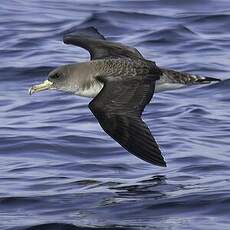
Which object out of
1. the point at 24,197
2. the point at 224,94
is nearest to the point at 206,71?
the point at 224,94

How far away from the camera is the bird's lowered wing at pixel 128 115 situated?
363 inches

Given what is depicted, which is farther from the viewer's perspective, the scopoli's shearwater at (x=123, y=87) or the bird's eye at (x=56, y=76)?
the bird's eye at (x=56, y=76)

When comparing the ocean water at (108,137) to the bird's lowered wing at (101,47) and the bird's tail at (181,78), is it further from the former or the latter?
the bird's lowered wing at (101,47)

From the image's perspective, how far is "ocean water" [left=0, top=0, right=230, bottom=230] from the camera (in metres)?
9.23

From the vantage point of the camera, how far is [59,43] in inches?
655

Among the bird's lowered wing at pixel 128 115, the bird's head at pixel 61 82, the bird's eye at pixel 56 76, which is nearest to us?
the bird's lowered wing at pixel 128 115

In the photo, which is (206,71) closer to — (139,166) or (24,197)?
(139,166)

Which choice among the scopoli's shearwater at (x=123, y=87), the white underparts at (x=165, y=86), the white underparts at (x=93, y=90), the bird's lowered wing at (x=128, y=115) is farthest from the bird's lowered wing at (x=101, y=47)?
the bird's lowered wing at (x=128, y=115)

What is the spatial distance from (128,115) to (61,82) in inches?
50.4

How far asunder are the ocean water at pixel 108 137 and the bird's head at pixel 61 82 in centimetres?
72

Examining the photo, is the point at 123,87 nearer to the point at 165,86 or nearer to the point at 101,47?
the point at 165,86

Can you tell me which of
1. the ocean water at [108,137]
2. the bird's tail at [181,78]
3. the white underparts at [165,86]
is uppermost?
the bird's tail at [181,78]

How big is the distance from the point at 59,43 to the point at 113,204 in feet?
24.6

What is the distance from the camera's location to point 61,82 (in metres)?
10.6
